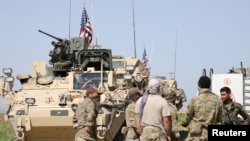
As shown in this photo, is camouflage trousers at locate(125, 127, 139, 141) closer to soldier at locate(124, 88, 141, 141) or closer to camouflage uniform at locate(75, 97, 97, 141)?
soldier at locate(124, 88, 141, 141)

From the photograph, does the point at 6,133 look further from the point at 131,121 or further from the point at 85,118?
the point at 85,118

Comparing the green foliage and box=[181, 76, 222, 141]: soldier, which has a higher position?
box=[181, 76, 222, 141]: soldier

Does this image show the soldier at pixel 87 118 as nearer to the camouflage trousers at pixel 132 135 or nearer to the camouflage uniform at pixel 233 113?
the camouflage trousers at pixel 132 135

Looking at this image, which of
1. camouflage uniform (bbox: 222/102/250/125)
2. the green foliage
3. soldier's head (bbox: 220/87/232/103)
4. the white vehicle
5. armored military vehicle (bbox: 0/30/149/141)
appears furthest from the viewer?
the green foliage

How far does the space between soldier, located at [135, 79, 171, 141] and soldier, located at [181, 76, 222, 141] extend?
0.33 m

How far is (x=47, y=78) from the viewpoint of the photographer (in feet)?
46.1

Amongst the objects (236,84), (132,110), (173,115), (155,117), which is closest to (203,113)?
(155,117)

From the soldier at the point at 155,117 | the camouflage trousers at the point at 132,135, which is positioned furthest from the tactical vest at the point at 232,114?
the camouflage trousers at the point at 132,135

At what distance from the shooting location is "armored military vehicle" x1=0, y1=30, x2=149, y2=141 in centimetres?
1195

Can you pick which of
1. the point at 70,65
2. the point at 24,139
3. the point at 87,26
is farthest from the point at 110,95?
the point at 87,26

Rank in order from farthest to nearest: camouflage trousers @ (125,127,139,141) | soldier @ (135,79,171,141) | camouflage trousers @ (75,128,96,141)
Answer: camouflage trousers @ (125,127,139,141)
camouflage trousers @ (75,128,96,141)
soldier @ (135,79,171,141)

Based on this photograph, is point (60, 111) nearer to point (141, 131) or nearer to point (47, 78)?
point (47, 78)

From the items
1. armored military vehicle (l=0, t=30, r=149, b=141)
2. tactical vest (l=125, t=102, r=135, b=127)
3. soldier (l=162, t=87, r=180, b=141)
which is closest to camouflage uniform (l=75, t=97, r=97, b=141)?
tactical vest (l=125, t=102, r=135, b=127)

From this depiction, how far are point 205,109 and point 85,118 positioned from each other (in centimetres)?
220
